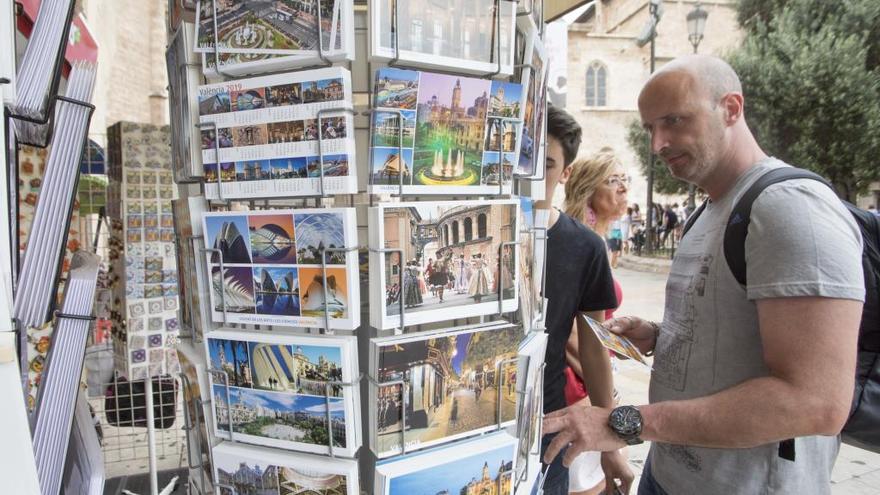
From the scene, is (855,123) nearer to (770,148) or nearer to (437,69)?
(770,148)

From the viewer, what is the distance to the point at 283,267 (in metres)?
0.89

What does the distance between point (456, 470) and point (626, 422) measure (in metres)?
0.48

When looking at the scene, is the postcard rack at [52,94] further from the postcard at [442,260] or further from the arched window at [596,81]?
the arched window at [596,81]

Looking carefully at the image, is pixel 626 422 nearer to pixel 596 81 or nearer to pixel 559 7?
pixel 559 7

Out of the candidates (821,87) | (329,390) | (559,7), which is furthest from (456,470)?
(821,87)

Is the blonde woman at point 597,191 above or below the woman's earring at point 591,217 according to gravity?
above

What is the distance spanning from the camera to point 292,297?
89 centimetres

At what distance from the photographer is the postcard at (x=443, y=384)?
2.88 ft

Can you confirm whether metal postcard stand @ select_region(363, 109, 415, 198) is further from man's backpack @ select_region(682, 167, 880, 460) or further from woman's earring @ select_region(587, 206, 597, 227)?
woman's earring @ select_region(587, 206, 597, 227)

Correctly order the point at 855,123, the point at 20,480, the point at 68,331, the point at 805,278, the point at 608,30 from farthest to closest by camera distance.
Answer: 1. the point at 608,30
2. the point at 855,123
3. the point at 805,278
4. the point at 68,331
5. the point at 20,480

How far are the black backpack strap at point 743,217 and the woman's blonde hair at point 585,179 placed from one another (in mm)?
1438

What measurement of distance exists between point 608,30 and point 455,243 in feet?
120

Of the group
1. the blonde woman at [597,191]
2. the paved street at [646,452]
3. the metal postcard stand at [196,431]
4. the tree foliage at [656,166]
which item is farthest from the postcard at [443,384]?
the tree foliage at [656,166]

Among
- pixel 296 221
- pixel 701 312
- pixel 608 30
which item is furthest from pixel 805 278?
pixel 608 30
